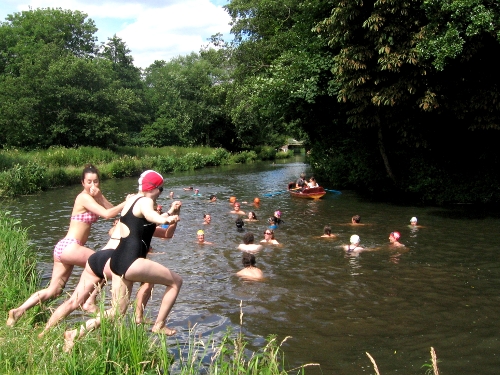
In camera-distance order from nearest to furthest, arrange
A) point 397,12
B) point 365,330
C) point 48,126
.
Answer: point 365,330, point 397,12, point 48,126

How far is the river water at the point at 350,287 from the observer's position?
268 inches

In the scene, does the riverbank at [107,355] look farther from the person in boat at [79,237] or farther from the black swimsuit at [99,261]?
the person in boat at [79,237]

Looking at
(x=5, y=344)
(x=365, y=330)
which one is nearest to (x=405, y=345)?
(x=365, y=330)

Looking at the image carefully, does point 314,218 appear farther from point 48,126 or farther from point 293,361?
point 48,126

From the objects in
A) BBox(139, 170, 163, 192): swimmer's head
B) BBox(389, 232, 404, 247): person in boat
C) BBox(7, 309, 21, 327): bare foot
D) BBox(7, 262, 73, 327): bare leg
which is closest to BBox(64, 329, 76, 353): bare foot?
BBox(7, 262, 73, 327): bare leg

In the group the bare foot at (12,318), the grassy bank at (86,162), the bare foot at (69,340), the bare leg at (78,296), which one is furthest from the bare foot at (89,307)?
the grassy bank at (86,162)

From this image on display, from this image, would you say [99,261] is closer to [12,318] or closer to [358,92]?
[12,318]

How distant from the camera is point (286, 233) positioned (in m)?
15.7

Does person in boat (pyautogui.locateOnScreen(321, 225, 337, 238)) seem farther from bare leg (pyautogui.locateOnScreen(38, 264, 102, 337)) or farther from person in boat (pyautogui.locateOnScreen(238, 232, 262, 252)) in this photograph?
bare leg (pyautogui.locateOnScreen(38, 264, 102, 337))

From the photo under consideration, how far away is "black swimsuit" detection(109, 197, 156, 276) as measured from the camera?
5359 millimetres

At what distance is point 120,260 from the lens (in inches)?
212

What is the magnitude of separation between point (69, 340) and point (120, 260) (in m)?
0.97

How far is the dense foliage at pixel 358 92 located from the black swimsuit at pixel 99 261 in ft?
41.3

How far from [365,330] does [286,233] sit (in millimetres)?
8262
